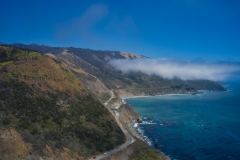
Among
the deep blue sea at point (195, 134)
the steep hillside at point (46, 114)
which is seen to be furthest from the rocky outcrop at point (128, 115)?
the steep hillside at point (46, 114)

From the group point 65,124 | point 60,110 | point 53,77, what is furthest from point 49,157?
point 53,77

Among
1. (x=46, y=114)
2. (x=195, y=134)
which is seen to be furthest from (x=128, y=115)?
(x=46, y=114)

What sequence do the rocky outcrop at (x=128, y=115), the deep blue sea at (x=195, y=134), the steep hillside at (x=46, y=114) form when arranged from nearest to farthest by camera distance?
the steep hillside at (x=46, y=114)
the deep blue sea at (x=195, y=134)
the rocky outcrop at (x=128, y=115)

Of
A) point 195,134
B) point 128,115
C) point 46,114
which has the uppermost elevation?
point 46,114

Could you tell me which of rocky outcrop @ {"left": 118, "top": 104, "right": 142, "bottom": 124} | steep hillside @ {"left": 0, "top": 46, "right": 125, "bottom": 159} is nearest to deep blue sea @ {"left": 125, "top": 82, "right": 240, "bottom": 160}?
rocky outcrop @ {"left": 118, "top": 104, "right": 142, "bottom": 124}

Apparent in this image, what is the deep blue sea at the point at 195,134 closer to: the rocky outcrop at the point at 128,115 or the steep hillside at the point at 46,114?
the rocky outcrop at the point at 128,115

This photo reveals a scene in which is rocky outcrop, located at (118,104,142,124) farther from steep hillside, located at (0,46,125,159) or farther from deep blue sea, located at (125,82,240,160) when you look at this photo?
steep hillside, located at (0,46,125,159)

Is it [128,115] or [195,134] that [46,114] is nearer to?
[195,134]

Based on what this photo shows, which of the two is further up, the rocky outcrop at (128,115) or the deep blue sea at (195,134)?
the rocky outcrop at (128,115)
